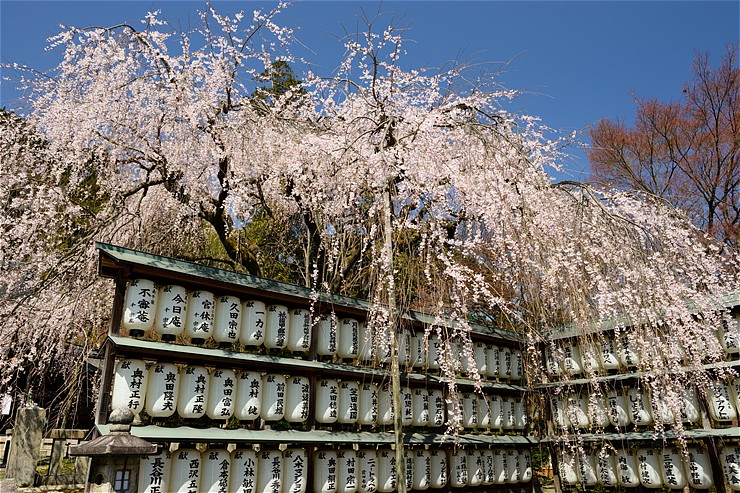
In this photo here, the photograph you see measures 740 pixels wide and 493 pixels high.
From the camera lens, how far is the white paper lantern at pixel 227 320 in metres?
6.07

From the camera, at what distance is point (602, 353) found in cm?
852

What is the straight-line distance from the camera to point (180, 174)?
26.7 ft

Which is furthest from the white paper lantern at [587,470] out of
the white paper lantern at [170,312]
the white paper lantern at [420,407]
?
the white paper lantern at [170,312]

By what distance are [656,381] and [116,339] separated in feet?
23.1

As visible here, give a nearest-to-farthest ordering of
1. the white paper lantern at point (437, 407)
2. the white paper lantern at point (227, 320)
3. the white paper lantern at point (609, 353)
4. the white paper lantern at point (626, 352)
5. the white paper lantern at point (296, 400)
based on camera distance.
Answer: the white paper lantern at point (227, 320) → the white paper lantern at point (296, 400) → the white paper lantern at point (437, 407) → the white paper lantern at point (626, 352) → the white paper lantern at point (609, 353)

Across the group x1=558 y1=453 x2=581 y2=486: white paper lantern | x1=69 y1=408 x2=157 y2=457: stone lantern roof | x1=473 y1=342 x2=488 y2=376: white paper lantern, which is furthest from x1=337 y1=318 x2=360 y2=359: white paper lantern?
x1=558 y1=453 x2=581 y2=486: white paper lantern

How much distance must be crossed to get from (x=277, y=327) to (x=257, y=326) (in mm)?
290

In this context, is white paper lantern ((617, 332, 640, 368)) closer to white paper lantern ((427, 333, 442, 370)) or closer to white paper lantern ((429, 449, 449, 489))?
white paper lantern ((427, 333, 442, 370))

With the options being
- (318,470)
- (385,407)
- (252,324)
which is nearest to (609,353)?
(385,407)

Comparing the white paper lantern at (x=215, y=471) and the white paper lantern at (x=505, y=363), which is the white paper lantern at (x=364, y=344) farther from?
the white paper lantern at (x=505, y=363)

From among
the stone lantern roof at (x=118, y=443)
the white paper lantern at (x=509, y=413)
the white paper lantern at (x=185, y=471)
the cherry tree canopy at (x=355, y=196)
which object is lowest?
the white paper lantern at (x=185, y=471)

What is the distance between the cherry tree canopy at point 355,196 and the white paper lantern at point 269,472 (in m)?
2.13

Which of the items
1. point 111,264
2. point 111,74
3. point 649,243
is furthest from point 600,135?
point 111,264

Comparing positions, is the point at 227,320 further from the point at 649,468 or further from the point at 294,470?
the point at 649,468
